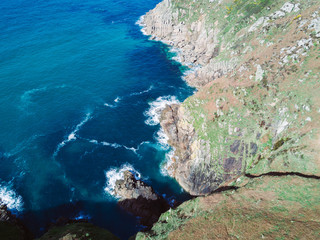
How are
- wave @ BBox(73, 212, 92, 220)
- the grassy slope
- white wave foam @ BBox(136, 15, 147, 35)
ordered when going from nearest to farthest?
1. the grassy slope
2. wave @ BBox(73, 212, 92, 220)
3. white wave foam @ BBox(136, 15, 147, 35)

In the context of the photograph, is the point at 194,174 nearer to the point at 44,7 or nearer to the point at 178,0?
the point at 178,0

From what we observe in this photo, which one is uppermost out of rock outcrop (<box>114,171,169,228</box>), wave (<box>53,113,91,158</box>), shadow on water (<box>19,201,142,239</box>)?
wave (<box>53,113,91,158</box>)

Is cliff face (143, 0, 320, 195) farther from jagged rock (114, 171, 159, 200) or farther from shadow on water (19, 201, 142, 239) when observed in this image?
shadow on water (19, 201, 142, 239)

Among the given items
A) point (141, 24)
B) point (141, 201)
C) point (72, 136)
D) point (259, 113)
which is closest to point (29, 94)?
point (72, 136)

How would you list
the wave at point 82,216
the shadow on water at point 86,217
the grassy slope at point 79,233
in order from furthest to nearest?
the wave at point 82,216
the shadow on water at point 86,217
the grassy slope at point 79,233

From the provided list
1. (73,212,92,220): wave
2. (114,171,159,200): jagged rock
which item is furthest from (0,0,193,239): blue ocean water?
(114,171,159,200): jagged rock

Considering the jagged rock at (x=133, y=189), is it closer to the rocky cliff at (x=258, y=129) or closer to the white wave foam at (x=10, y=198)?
the rocky cliff at (x=258, y=129)

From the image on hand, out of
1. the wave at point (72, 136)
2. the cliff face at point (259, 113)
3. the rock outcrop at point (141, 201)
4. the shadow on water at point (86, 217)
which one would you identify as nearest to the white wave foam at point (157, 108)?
the cliff face at point (259, 113)
